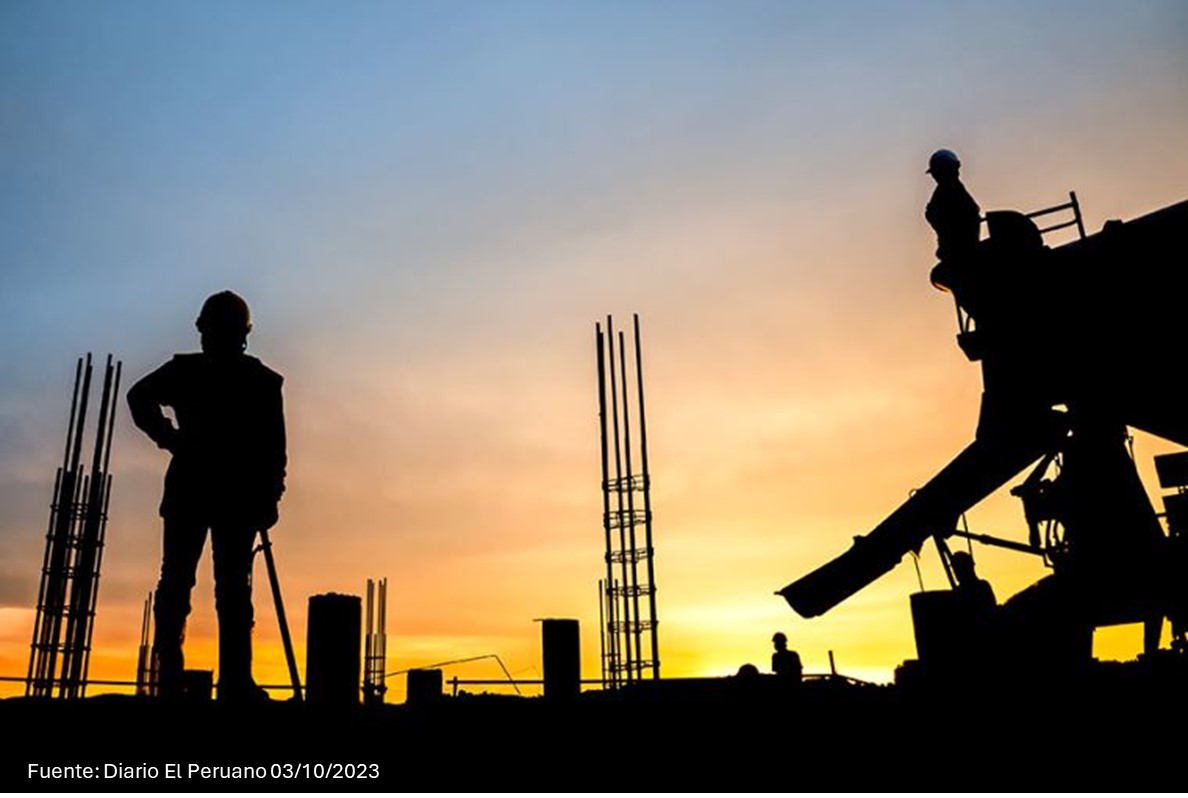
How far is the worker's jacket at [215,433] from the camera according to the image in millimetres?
6488

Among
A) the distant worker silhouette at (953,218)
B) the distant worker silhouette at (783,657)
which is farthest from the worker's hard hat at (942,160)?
the distant worker silhouette at (783,657)

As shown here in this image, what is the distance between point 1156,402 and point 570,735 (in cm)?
845

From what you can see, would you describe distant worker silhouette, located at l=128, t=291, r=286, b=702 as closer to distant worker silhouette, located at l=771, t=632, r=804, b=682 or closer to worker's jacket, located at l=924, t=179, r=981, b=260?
worker's jacket, located at l=924, t=179, r=981, b=260

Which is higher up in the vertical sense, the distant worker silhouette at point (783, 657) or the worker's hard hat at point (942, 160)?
the worker's hard hat at point (942, 160)

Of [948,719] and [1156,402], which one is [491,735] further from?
[1156,402]

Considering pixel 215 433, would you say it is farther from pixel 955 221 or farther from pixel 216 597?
pixel 955 221

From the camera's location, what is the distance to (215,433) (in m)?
6.62

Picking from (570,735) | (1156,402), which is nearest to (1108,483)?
(1156,402)

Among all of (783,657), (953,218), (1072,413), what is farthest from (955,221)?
(783,657)

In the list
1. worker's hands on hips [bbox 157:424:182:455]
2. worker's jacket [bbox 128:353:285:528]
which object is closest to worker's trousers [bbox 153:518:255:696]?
worker's jacket [bbox 128:353:285:528]

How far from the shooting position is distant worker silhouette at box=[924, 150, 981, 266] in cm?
1157

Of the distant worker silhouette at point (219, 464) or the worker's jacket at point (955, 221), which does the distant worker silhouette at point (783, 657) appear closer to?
the worker's jacket at point (955, 221)

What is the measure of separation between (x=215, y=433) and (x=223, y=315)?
2.85 ft

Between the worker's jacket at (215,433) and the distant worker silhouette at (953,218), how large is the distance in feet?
28.5
